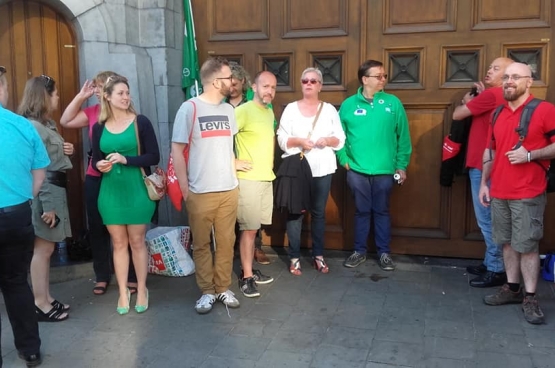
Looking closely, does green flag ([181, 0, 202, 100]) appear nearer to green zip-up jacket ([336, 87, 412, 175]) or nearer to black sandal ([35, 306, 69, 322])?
green zip-up jacket ([336, 87, 412, 175])

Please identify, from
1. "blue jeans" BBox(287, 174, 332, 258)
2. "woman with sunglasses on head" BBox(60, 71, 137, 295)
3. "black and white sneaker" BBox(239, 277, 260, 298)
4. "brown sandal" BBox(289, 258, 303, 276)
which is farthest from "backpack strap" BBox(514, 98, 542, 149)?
"woman with sunglasses on head" BBox(60, 71, 137, 295)

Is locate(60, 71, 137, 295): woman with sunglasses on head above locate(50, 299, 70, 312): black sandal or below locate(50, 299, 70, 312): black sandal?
above

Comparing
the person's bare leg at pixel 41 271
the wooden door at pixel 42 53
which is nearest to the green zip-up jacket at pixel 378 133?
the wooden door at pixel 42 53

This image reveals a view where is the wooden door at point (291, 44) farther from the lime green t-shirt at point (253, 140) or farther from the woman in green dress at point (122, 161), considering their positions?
the woman in green dress at point (122, 161)

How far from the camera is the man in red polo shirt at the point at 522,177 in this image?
434 centimetres

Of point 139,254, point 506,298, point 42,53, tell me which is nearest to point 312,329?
point 139,254

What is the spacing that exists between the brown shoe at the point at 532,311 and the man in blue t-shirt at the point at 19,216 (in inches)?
135

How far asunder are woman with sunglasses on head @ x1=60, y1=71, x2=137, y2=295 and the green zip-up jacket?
88.7 inches

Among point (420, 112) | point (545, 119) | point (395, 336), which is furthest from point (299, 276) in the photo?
point (545, 119)

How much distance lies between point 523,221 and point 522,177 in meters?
0.32

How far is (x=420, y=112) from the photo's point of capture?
582 cm

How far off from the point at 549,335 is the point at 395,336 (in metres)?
1.06

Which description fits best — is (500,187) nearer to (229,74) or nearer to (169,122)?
(229,74)

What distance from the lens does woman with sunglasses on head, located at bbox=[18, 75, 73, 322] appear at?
14.8 ft
